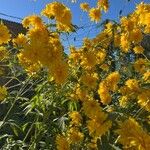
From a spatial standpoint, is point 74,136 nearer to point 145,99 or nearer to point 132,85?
point 145,99

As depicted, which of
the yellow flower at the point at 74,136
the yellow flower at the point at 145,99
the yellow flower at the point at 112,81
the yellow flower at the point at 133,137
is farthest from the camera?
the yellow flower at the point at 112,81

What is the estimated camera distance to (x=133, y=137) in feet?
5.48

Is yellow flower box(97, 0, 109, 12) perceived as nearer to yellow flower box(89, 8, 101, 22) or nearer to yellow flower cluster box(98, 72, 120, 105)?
yellow flower box(89, 8, 101, 22)

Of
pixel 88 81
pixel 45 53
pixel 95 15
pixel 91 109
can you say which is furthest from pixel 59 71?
pixel 95 15

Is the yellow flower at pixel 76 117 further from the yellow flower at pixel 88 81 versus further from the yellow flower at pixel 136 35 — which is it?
the yellow flower at pixel 136 35

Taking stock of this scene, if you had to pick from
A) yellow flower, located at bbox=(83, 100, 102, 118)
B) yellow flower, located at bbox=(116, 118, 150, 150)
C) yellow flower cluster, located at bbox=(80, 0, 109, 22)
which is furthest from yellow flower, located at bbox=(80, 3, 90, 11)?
yellow flower, located at bbox=(116, 118, 150, 150)

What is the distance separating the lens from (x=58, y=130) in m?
2.84

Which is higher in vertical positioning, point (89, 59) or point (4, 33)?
point (4, 33)

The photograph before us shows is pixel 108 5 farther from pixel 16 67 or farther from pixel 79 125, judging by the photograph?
pixel 79 125

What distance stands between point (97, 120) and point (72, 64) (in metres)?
1.04

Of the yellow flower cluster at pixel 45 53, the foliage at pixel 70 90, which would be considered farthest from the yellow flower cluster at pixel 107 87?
the yellow flower cluster at pixel 45 53

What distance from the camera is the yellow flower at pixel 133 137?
64.7 inches

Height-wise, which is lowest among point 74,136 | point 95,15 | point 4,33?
point 74,136

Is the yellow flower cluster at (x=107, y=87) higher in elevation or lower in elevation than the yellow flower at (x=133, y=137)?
higher
